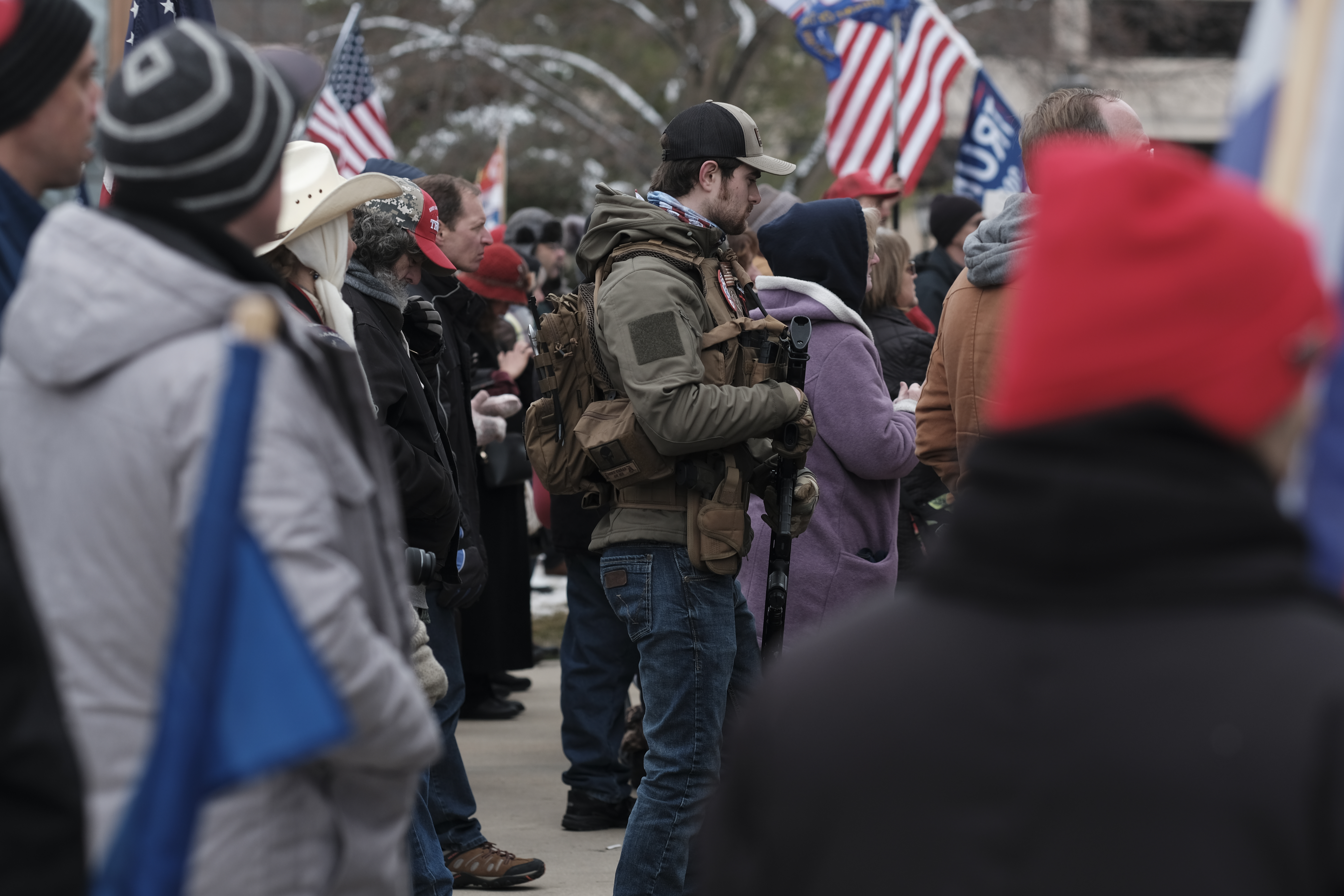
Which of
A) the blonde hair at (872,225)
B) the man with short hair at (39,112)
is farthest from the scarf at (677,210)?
the man with short hair at (39,112)

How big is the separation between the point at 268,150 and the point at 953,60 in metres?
8.26

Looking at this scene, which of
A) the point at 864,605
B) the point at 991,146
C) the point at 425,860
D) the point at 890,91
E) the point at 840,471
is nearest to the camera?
the point at 864,605

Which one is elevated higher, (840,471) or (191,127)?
(191,127)

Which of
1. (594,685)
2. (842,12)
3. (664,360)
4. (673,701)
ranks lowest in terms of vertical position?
(594,685)

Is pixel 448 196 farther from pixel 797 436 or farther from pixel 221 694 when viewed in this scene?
pixel 221 694

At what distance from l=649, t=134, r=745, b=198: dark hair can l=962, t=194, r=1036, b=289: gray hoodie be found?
72cm

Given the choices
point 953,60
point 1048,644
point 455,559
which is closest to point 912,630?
point 1048,644

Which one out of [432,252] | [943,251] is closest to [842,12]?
[943,251]

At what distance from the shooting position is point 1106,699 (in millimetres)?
1499

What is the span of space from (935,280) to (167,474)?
6668 mm

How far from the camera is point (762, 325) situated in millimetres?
4250

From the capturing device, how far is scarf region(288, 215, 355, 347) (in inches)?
157

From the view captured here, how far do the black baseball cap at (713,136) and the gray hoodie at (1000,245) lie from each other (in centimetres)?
58

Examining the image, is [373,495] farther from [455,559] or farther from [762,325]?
[455,559]
